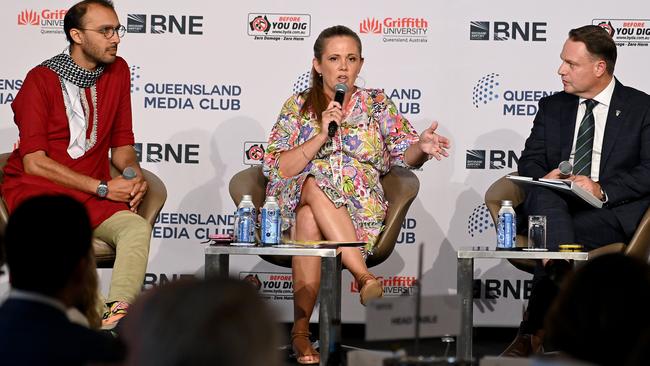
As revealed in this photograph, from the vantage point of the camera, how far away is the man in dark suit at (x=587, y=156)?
485 cm

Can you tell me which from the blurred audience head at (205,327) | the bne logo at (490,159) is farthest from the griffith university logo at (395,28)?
the blurred audience head at (205,327)

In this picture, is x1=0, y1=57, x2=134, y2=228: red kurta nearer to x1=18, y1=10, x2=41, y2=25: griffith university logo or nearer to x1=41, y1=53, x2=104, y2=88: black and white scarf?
x1=41, y1=53, x2=104, y2=88: black and white scarf

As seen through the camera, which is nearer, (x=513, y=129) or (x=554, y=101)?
(x=554, y=101)

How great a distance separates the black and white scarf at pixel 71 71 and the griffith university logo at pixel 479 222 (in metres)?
2.53

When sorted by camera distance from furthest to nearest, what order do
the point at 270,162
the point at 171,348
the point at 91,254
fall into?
1. the point at 270,162
2. the point at 91,254
3. the point at 171,348

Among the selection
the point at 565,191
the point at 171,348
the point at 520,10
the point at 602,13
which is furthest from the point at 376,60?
the point at 171,348

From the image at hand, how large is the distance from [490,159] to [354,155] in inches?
55.2

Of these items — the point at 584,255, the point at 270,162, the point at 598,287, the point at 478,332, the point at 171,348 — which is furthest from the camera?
the point at 478,332

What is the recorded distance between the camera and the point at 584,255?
4.49 metres

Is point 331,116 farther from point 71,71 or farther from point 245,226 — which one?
point 71,71

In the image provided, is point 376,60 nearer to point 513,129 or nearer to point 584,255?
point 513,129

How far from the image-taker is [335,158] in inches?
206

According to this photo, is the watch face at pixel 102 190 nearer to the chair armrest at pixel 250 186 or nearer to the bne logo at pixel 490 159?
the chair armrest at pixel 250 186

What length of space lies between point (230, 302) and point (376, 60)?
521 centimetres
